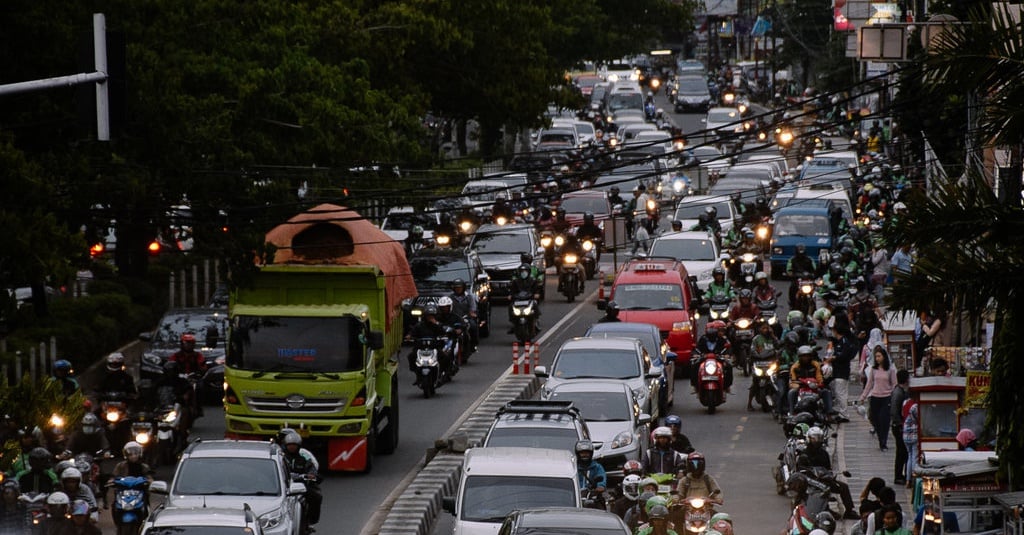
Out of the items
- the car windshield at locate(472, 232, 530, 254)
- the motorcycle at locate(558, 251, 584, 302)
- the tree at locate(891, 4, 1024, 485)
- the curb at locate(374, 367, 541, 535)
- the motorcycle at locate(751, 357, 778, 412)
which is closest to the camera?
the tree at locate(891, 4, 1024, 485)

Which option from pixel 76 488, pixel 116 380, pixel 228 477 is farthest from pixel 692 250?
pixel 76 488

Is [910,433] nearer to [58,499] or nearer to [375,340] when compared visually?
[375,340]

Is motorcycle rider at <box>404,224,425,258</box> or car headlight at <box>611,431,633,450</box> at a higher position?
motorcycle rider at <box>404,224,425,258</box>

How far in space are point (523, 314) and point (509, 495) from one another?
19.0m

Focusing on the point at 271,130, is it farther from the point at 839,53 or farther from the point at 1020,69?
the point at 839,53

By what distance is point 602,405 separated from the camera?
27.0 meters

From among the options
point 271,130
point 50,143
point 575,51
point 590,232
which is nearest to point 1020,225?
point 50,143

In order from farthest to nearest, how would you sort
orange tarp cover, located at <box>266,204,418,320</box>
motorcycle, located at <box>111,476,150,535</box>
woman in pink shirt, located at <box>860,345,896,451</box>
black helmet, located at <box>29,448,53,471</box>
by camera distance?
orange tarp cover, located at <box>266,204,418,320</box> < woman in pink shirt, located at <box>860,345,896,451</box> < black helmet, located at <box>29,448,53,471</box> < motorcycle, located at <box>111,476,150,535</box>

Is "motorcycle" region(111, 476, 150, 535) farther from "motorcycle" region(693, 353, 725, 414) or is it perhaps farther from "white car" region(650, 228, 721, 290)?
"white car" region(650, 228, 721, 290)

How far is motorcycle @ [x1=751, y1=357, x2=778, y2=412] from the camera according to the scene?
3133 centimetres

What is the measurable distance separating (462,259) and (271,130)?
484 cm

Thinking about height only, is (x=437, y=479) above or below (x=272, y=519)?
below

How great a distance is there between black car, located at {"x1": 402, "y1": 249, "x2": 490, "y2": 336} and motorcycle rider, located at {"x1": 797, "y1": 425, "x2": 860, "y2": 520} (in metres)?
15.4

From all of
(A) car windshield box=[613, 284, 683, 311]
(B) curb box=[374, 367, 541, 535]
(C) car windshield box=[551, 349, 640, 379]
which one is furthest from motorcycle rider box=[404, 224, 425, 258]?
(C) car windshield box=[551, 349, 640, 379]
